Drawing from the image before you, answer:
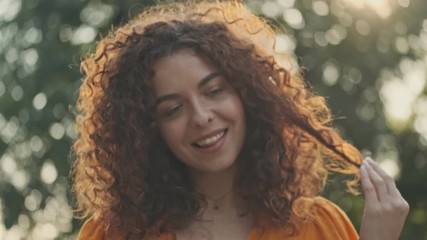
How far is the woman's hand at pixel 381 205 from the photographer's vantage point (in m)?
3.50

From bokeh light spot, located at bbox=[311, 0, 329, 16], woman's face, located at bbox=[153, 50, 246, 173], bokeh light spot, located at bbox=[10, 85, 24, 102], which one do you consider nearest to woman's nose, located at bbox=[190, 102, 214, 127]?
woman's face, located at bbox=[153, 50, 246, 173]

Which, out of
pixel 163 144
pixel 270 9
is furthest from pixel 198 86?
pixel 270 9

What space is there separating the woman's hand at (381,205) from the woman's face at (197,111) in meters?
0.37

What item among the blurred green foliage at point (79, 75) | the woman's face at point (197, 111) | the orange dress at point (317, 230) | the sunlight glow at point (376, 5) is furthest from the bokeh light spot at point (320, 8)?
the woman's face at point (197, 111)

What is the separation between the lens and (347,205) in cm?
756

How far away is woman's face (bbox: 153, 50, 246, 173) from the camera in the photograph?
3.54m

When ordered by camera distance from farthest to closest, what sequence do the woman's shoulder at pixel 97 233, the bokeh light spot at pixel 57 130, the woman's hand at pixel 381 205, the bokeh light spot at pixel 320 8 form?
the bokeh light spot at pixel 320 8 < the bokeh light spot at pixel 57 130 < the woman's shoulder at pixel 97 233 < the woman's hand at pixel 381 205

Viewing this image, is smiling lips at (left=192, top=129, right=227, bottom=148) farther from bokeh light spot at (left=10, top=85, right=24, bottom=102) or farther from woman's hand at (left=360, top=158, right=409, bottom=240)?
bokeh light spot at (left=10, top=85, right=24, bottom=102)

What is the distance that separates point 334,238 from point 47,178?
11.5 feet

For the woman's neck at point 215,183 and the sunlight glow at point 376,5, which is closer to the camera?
the woman's neck at point 215,183

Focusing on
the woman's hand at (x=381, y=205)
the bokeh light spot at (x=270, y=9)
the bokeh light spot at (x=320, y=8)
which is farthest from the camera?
the bokeh light spot at (x=320, y=8)

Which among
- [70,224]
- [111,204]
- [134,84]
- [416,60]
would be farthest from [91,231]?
[416,60]

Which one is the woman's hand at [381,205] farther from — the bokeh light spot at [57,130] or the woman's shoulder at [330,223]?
the bokeh light spot at [57,130]

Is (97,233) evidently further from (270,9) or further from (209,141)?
(270,9)
